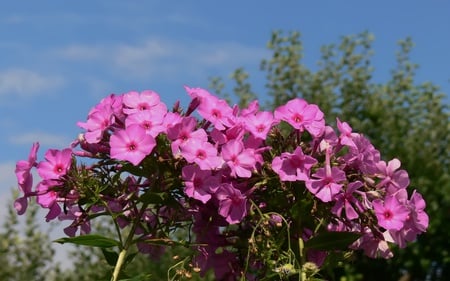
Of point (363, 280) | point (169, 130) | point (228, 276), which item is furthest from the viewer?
point (363, 280)

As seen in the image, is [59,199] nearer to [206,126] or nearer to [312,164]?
[206,126]

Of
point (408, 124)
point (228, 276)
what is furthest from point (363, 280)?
point (228, 276)

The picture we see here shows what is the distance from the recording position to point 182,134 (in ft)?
7.77

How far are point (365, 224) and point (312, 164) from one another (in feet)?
0.94

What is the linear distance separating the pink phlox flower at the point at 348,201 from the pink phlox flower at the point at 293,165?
0.43ft

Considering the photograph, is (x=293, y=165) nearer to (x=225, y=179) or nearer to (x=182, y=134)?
(x=225, y=179)

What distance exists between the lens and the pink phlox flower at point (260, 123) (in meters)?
2.44

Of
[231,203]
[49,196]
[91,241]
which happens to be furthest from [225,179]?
[49,196]

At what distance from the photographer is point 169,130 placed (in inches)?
92.9

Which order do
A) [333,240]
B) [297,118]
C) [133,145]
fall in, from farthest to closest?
[297,118], [333,240], [133,145]

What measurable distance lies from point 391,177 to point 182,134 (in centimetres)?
72

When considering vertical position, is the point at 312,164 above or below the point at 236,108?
below

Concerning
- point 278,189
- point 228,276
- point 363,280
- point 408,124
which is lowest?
point 228,276

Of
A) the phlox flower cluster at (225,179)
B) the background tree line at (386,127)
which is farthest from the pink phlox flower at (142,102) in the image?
the background tree line at (386,127)
